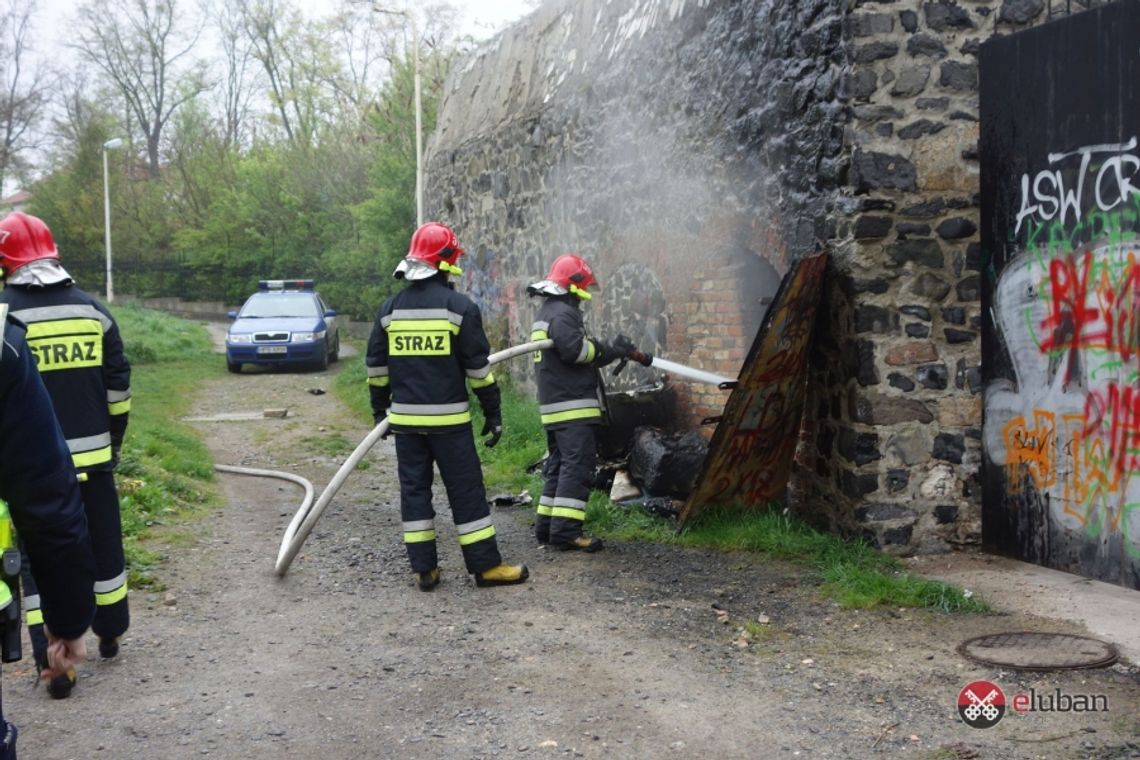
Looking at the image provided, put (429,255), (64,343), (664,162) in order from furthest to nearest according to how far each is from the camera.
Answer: (664,162) < (429,255) < (64,343)

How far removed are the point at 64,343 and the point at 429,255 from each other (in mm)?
2184

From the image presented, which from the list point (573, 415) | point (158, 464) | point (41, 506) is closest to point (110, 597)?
point (41, 506)

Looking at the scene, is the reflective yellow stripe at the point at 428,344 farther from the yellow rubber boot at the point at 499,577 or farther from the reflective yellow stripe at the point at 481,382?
the yellow rubber boot at the point at 499,577

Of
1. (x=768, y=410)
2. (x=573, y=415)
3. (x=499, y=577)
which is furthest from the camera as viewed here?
(x=573, y=415)

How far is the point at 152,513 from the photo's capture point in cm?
832

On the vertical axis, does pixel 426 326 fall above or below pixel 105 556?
above

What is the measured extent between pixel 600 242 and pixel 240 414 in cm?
638

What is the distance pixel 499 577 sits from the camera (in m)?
6.58

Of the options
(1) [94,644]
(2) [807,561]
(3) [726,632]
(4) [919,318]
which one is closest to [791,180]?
(4) [919,318]

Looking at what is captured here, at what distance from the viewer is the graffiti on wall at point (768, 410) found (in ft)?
22.1

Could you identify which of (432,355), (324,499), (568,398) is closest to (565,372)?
(568,398)

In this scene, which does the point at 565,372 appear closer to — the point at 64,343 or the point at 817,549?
Answer: the point at 817,549

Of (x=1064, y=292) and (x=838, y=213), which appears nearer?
(x=1064, y=292)

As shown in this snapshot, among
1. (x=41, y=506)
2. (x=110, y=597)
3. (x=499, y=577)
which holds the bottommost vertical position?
(x=499, y=577)
